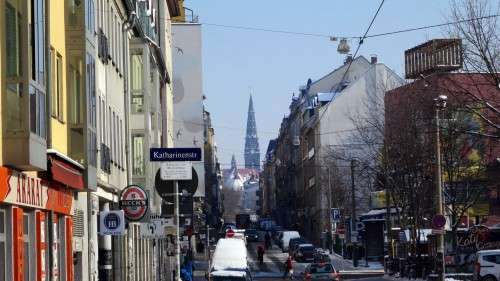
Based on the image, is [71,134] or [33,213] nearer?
[33,213]

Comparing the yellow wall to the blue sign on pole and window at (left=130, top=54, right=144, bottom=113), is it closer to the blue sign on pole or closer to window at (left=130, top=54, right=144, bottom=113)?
the blue sign on pole

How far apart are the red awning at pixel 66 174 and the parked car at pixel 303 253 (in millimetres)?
59330

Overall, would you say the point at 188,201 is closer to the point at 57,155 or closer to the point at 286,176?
the point at 57,155

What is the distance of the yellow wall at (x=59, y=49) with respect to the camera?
72.9 feet

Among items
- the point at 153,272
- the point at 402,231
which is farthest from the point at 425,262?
the point at 153,272

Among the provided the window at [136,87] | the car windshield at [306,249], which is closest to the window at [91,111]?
the window at [136,87]

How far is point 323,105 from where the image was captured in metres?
116

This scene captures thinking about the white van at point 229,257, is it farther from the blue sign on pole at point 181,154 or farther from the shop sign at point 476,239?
the blue sign on pole at point 181,154

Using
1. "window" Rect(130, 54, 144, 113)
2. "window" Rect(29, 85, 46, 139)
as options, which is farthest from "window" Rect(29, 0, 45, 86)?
"window" Rect(130, 54, 144, 113)

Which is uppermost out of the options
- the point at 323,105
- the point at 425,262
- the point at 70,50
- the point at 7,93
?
the point at 323,105

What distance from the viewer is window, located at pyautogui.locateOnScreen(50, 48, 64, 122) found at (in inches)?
880

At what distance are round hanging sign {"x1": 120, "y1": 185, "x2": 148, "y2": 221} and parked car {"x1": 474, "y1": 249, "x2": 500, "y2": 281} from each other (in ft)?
75.2

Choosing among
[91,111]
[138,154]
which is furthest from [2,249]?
[138,154]

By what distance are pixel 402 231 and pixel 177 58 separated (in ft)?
107
